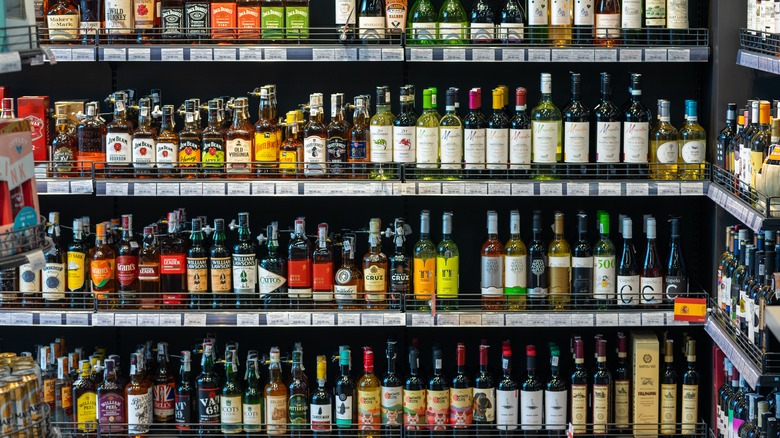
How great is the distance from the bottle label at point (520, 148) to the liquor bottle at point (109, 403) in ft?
5.38

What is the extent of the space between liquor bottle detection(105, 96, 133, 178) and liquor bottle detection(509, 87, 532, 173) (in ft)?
4.57

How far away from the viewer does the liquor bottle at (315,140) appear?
430cm

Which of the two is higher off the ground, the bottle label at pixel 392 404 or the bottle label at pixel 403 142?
the bottle label at pixel 403 142

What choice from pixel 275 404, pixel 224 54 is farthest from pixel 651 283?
pixel 224 54

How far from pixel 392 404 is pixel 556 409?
23.7 inches

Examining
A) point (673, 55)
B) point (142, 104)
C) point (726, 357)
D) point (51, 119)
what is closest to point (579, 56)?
point (673, 55)

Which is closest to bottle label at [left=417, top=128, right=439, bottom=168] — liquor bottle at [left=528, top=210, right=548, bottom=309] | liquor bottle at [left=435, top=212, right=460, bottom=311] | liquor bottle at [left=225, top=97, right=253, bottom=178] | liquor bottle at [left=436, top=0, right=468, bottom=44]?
liquor bottle at [left=435, top=212, right=460, bottom=311]

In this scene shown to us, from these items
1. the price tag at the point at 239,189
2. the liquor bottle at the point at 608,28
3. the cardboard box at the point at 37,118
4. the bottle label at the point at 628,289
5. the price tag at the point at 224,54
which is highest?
the liquor bottle at the point at 608,28

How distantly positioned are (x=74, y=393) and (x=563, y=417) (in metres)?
1.80

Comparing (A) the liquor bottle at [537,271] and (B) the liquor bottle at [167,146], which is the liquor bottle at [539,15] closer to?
(A) the liquor bottle at [537,271]

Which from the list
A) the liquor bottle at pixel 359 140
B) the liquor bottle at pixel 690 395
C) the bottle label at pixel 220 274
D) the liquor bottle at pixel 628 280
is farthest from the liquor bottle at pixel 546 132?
the bottle label at pixel 220 274

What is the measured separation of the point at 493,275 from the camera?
4.34 meters

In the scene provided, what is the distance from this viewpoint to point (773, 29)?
3.70 m

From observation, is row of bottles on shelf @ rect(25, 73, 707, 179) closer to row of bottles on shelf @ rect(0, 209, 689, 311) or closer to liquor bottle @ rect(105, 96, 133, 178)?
liquor bottle @ rect(105, 96, 133, 178)
